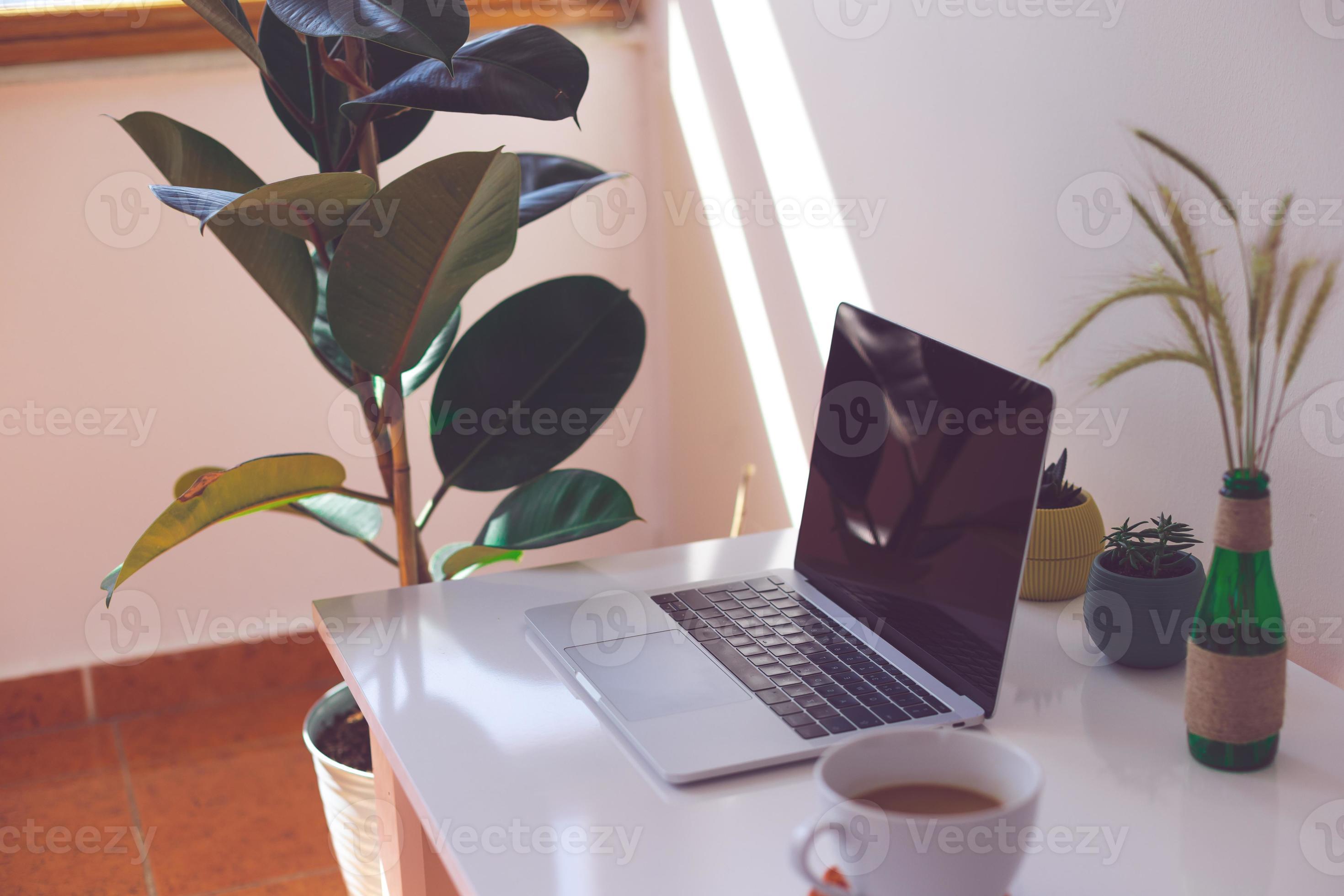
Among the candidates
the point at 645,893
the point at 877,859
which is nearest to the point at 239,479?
the point at 645,893

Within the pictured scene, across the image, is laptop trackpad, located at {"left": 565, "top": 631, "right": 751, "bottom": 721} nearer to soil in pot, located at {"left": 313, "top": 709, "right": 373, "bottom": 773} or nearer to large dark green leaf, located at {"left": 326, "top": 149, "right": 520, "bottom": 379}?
large dark green leaf, located at {"left": 326, "top": 149, "right": 520, "bottom": 379}

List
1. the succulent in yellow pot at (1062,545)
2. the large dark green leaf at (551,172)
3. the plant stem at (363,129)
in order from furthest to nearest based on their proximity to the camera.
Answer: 1. the large dark green leaf at (551,172)
2. the plant stem at (363,129)
3. the succulent in yellow pot at (1062,545)

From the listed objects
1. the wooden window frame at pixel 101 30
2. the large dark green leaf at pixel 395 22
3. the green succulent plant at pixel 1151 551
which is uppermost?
the wooden window frame at pixel 101 30

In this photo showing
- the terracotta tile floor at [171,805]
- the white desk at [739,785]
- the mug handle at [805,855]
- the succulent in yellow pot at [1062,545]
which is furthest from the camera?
the terracotta tile floor at [171,805]

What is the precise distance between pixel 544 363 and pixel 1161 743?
0.73 metres

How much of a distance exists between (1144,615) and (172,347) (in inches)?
66.8

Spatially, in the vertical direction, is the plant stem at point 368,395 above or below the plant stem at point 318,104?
below

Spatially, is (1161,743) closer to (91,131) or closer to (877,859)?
(877,859)

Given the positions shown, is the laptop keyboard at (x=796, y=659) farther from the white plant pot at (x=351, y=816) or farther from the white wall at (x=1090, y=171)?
the white plant pot at (x=351, y=816)

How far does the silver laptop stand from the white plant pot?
1.35 ft

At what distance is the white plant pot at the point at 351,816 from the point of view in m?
1.32

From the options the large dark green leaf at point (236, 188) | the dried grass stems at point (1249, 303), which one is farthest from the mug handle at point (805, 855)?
the large dark green leaf at point (236, 188)

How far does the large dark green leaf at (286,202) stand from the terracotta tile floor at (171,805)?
3.54 feet

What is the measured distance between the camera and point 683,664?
944 millimetres
